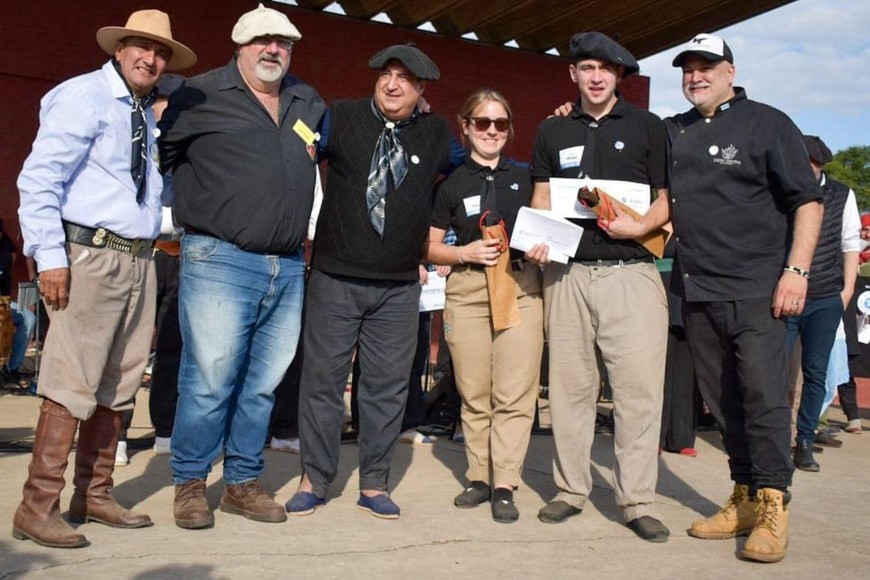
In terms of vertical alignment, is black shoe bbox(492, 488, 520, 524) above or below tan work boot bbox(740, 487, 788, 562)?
below

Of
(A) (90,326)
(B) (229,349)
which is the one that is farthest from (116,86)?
(B) (229,349)

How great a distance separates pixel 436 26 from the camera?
50.5 feet

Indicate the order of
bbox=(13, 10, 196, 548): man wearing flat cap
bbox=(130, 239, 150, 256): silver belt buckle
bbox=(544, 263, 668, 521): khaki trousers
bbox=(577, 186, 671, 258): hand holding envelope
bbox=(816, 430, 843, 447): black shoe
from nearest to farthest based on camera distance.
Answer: bbox=(13, 10, 196, 548): man wearing flat cap
bbox=(130, 239, 150, 256): silver belt buckle
bbox=(577, 186, 671, 258): hand holding envelope
bbox=(544, 263, 668, 521): khaki trousers
bbox=(816, 430, 843, 447): black shoe

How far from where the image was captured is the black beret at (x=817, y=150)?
6.38m

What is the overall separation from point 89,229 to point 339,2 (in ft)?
36.3

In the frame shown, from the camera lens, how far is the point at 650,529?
4.57m

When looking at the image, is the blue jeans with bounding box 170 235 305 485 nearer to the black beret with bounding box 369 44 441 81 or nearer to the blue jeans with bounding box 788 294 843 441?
the black beret with bounding box 369 44 441 81

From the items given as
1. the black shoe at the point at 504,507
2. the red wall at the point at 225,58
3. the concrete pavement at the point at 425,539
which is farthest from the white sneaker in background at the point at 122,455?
the red wall at the point at 225,58

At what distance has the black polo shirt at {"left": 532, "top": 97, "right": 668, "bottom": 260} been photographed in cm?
478

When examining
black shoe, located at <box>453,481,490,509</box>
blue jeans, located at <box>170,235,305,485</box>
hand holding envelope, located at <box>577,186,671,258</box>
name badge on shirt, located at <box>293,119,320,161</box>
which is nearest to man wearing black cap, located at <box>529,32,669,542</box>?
hand holding envelope, located at <box>577,186,671,258</box>

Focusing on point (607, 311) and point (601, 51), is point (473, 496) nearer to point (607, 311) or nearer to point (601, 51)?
point (607, 311)

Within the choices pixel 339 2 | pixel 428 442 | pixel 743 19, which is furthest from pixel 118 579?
pixel 743 19

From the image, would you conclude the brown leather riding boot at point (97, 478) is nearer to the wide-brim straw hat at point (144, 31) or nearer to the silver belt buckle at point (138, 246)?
the silver belt buckle at point (138, 246)

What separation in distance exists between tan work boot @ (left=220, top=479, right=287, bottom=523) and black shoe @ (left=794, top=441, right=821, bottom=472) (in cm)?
361
